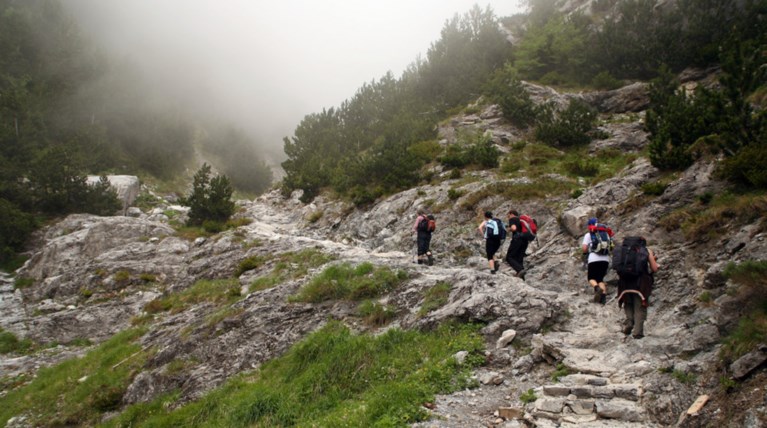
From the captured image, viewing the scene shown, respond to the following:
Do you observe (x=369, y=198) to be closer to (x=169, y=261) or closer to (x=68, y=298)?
(x=169, y=261)

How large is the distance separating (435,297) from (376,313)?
154cm

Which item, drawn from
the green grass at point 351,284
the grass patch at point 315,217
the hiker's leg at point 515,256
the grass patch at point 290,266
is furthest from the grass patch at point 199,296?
the hiker's leg at point 515,256

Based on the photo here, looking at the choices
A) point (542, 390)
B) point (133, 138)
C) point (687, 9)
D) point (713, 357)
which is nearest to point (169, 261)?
point (542, 390)

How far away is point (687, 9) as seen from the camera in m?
26.5

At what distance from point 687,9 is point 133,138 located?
5824cm

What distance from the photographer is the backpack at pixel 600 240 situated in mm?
8703

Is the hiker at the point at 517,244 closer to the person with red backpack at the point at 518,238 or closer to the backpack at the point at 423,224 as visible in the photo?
the person with red backpack at the point at 518,238

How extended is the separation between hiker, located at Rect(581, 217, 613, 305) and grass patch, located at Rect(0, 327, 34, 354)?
19.7 meters

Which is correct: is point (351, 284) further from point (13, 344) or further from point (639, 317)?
point (13, 344)

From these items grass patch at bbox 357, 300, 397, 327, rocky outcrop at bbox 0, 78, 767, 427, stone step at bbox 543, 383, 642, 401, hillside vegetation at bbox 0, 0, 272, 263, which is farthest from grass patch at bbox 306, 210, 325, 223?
stone step at bbox 543, 383, 642, 401

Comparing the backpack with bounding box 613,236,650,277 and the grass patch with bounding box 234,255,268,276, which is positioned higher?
the grass patch with bounding box 234,255,268,276

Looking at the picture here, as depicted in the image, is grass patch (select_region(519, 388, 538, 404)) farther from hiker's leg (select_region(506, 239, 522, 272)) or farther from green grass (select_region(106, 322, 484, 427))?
hiker's leg (select_region(506, 239, 522, 272))

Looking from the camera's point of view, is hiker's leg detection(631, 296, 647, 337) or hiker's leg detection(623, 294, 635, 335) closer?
hiker's leg detection(631, 296, 647, 337)

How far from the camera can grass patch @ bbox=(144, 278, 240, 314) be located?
14.9 m
